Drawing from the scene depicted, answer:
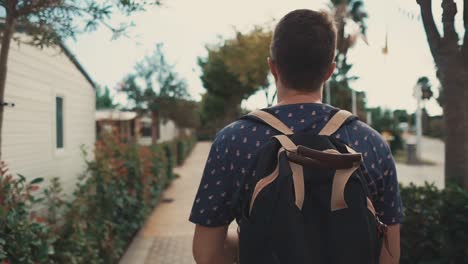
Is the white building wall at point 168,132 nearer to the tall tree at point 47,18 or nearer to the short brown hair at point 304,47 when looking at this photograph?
the tall tree at point 47,18

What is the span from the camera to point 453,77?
4047mm

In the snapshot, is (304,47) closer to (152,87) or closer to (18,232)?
(18,232)

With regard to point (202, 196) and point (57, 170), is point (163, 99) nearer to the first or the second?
point (57, 170)

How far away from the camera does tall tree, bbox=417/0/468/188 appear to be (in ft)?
13.2

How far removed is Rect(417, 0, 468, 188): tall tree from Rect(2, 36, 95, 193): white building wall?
3470mm

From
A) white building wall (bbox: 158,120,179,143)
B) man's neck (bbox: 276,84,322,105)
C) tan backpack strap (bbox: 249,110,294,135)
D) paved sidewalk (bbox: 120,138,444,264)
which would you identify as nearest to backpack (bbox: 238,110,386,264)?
tan backpack strap (bbox: 249,110,294,135)

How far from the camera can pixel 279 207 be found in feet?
4.52

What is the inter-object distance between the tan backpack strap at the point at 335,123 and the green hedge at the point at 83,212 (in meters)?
1.87

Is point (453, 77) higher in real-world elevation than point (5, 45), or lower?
lower

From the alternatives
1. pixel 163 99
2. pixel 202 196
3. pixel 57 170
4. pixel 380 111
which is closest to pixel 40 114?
pixel 57 170

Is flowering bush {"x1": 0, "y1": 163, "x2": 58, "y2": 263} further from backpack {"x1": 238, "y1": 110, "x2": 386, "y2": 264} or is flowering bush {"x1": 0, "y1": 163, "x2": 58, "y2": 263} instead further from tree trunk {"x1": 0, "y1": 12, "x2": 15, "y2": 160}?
backpack {"x1": 238, "y1": 110, "x2": 386, "y2": 264}

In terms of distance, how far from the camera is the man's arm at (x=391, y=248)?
1.64m

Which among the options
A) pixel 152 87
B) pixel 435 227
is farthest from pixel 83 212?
pixel 152 87

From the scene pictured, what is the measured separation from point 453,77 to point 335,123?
2964 mm
